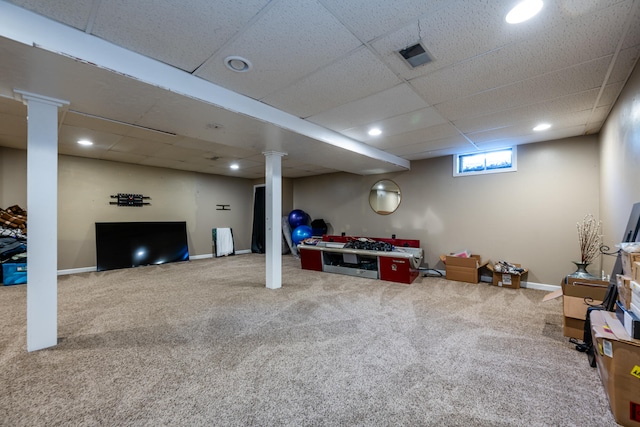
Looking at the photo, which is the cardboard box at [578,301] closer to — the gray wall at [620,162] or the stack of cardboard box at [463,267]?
the gray wall at [620,162]

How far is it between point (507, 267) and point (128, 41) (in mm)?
5743

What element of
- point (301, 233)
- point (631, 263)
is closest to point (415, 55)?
point (631, 263)

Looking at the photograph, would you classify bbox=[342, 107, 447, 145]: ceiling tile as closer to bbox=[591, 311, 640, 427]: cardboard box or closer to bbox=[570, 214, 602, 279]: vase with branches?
bbox=[591, 311, 640, 427]: cardboard box

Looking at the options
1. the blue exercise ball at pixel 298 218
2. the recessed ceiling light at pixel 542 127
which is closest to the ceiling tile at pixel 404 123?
the recessed ceiling light at pixel 542 127

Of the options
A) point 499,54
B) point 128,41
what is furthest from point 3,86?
point 499,54

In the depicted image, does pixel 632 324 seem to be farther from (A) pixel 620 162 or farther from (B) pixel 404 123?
(B) pixel 404 123

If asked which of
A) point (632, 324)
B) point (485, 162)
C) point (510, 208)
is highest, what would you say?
point (485, 162)

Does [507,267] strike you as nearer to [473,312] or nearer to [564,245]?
[564,245]

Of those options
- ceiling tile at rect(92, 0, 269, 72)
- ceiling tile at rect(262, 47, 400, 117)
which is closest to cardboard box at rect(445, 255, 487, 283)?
ceiling tile at rect(262, 47, 400, 117)

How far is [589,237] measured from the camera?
155 inches

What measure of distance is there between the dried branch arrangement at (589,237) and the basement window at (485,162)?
1.31 metres

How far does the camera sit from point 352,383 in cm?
196

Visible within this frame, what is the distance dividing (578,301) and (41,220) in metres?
5.08

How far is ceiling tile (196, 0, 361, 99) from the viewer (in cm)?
171
